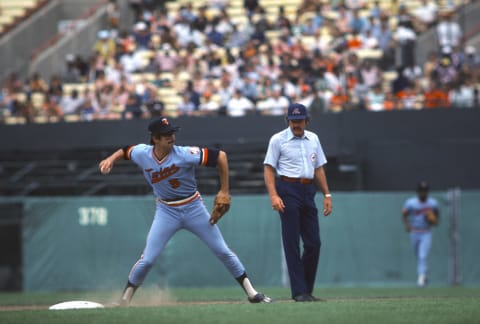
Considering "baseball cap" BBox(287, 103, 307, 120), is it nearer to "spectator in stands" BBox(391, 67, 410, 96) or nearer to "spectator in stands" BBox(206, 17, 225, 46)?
"spectator in stands" BBox(391, 67, 410, 96)

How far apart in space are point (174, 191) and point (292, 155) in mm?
1345

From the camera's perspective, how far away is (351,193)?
20.4m

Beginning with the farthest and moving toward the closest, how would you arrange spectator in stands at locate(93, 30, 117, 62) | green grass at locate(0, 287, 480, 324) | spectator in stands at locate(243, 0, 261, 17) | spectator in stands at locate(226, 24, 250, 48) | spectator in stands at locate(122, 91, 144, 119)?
spectator in stands at locate(93, 30, 117, 62) < spectator in stands at locate(243, 0, 261, 17) < spectator in stands at locate(226, 24, 250, 48) < spectator in stands at locate(122, 91, 144, 119) < green grass at locate(0, 287, 480, 324)

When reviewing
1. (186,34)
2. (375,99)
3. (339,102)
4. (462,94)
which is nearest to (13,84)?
(186,34)

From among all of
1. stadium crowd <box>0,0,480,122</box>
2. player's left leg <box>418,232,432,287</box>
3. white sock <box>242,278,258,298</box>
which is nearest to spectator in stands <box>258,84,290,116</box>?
stadium crowd <box>0,0,480,122</box>

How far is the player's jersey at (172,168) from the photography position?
10734 millimetres

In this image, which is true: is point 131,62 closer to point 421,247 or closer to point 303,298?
point 421,247

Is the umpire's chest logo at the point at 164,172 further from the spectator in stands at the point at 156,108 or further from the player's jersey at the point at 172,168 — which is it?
the spectator in stands at the point at 156,108

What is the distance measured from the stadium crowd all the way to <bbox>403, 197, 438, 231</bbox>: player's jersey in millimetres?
3202

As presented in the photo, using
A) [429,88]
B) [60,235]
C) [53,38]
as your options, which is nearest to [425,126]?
[429,88]

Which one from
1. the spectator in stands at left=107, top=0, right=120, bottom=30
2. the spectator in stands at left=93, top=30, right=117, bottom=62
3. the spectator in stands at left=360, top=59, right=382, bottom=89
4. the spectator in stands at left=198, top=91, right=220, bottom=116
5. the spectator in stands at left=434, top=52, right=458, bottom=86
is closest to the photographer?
the spectator in stands at left=434, top=52, right=458, bottom=86

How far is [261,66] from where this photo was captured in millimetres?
23141

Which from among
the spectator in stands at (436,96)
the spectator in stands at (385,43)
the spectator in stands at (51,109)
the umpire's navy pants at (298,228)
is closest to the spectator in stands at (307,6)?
the spectator in stands at (385,43)

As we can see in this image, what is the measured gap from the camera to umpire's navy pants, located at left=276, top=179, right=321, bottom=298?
11.1 metres
